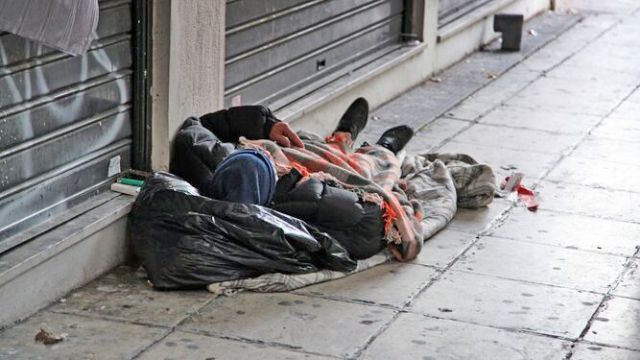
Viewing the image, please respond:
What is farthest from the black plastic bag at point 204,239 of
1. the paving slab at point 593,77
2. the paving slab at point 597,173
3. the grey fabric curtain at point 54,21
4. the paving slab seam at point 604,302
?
the paving slab at point 593,77

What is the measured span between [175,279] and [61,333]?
66cm

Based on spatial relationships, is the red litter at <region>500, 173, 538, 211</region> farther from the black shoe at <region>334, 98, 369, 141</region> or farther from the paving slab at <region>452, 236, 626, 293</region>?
the black shoe at <region>334, 98, 369, 141</region>

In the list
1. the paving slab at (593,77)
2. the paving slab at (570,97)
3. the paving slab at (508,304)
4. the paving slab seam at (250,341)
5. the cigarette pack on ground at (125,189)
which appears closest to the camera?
the paving slab seam at (250,341)

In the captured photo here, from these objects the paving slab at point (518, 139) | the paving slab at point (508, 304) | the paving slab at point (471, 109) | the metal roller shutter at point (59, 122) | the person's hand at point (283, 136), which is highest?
the metal roller shutter at point (59, 122)

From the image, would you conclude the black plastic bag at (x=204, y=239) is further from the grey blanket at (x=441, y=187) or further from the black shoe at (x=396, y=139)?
the black shoe at (x=396, y=139)

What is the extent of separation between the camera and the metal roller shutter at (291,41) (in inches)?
280

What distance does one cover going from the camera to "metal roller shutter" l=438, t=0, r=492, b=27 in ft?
35.4

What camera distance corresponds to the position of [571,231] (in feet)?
22.1

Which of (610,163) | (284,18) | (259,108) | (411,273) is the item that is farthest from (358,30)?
(411,273)

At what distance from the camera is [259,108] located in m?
6.57

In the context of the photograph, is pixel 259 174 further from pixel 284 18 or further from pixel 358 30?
pixel 358 30

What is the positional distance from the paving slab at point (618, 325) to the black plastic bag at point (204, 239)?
1327mm

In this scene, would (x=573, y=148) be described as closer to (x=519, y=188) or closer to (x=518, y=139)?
(x=518, y=139)

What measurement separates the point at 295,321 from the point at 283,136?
59.3 inches
